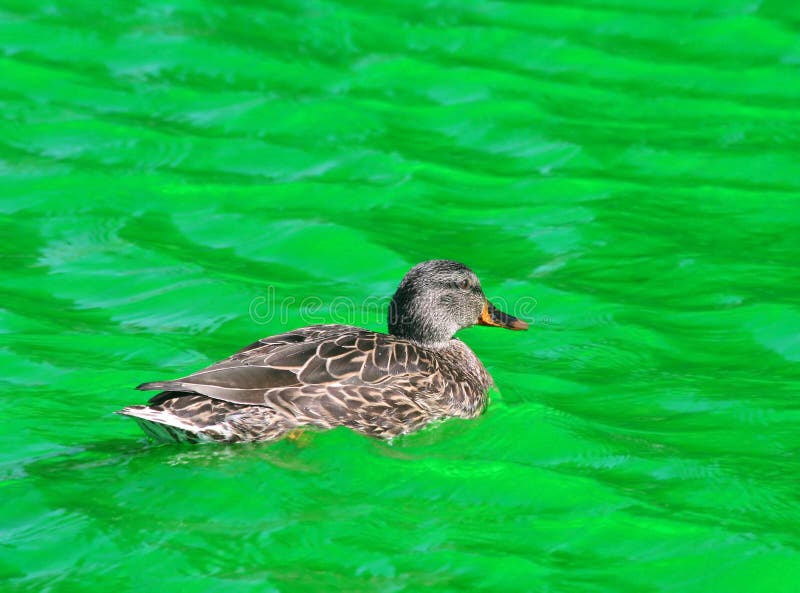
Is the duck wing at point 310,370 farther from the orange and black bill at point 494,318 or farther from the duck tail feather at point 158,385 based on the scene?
the orange and black bill at point 494,318

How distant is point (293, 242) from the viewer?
1082cm

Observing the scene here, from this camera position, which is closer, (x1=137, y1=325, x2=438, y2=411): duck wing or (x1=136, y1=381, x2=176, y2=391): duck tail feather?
(x1=136, y1=381, x2=176, y2=391): duck tail feather

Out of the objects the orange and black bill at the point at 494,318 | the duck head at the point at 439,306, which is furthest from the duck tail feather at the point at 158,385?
the orange and black bill at the point at 494,318

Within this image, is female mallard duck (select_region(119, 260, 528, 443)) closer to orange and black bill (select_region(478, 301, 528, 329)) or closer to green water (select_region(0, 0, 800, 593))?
orange and black bill (select_region(478, 301, 528, 329))

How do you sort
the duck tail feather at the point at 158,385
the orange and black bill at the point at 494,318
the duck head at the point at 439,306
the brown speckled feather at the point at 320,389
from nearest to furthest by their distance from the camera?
1. the duck tail feather at the point at 158,385
2. the brown speckled feather at the point at 320,389
3. the duck head at the point at 439,306
4. the orange and black bill at the point at 494,318

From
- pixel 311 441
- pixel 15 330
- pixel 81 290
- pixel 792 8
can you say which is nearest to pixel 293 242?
pixel 81 290

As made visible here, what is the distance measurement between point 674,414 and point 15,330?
425cm

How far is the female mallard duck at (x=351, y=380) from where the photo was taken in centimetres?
767

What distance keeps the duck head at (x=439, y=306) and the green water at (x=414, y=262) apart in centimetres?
35

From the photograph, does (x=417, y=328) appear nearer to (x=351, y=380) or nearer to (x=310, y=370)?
(x=351, y=380)

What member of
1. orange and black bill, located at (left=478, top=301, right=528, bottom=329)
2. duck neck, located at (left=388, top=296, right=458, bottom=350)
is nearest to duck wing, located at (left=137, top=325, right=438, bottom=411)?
duck neck, located at (left=388, top=296, right=458, bottom=350)

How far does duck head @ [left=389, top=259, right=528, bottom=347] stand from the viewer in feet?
29.9

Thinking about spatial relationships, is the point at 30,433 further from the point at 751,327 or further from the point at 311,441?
the point at 751,327

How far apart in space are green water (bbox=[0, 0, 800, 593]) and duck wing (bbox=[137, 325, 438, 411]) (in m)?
0.31
